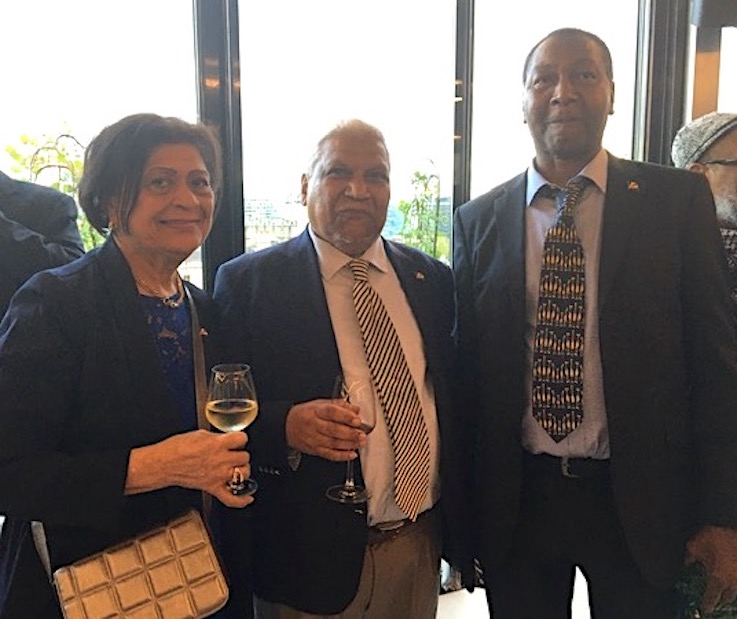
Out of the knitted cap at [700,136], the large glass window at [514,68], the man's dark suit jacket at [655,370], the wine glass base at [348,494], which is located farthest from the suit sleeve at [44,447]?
the large glass window at [514,68]

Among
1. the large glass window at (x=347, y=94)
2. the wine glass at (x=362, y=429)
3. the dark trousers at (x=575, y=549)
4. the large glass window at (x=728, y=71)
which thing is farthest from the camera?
the large glass window at (x=728, y=71)

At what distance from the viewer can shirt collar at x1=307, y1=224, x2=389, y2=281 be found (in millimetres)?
1856

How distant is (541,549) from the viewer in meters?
1.89

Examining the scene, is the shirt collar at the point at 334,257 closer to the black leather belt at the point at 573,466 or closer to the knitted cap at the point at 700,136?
the black leather belt at the point at 573,466

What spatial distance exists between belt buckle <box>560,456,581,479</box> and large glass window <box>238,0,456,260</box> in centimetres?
146

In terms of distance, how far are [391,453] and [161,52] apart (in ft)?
6.00

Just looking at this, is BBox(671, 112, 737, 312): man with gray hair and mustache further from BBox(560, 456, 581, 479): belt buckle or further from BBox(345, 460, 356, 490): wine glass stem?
BBox(345, 460, 356, 490): wine glass stem

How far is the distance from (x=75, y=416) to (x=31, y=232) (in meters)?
0.74

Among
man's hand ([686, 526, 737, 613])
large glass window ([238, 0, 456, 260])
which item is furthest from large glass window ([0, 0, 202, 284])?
man's hand ([686, 526, 737, 613])

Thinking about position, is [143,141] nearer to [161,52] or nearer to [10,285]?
[10,285]

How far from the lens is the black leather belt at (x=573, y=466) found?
1.80 m

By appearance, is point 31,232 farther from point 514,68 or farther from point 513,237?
point 514,68

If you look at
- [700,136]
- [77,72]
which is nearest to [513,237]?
[700,136]

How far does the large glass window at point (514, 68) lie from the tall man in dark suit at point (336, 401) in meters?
1.56
